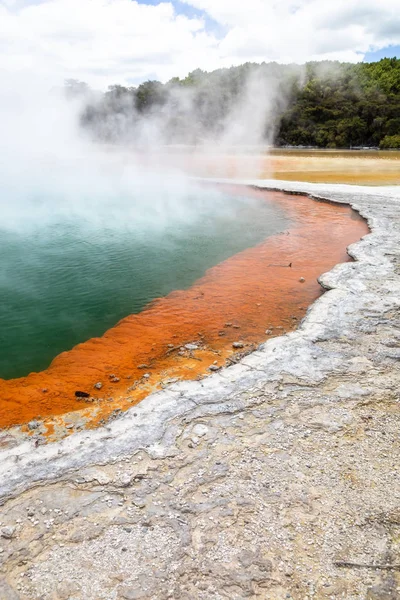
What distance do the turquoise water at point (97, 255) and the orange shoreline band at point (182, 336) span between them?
321mm

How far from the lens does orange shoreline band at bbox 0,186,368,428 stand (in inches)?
152

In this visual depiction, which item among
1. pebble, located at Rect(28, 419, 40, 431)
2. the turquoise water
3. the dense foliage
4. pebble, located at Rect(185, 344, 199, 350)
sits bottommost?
pebble, located at Rect(28, 419, 40, 431)

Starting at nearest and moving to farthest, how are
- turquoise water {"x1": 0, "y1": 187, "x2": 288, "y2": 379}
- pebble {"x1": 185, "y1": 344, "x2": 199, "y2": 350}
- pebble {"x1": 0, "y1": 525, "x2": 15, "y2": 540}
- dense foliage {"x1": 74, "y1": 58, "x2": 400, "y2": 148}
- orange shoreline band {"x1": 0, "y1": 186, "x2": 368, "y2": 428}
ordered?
pebble {"x1": 0, "y1": 525, "x2": 15, "y2": 540} → orange shoreline band {"x1": 0, "y1": 186, "x2": 368, "y2": 428} → pebble {"x1": 185, "y1": 344, "x2": 199, "y2": 350} → turquoise water {"x1": 0, "y1": 187, "x2": 288, "y2": 379} → dense foliage {"x1": 74, "y1": 58, "x2": 400, "y2": 148}

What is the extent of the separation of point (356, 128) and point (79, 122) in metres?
21.6

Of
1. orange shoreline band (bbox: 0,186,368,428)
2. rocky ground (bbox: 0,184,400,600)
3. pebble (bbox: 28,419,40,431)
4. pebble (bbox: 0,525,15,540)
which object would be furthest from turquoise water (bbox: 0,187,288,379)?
pebble (bbox: 0,525,15,540)

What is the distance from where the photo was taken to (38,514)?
98.6 inches

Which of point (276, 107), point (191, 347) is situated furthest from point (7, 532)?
point (276, 107)

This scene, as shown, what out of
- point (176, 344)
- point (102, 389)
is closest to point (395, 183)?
point (176, 344)

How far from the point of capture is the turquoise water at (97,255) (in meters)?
5.22

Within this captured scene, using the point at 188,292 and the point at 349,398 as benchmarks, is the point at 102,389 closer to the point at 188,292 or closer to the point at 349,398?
the point at 349,398

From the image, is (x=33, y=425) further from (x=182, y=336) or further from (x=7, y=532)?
(x=182, y=336)

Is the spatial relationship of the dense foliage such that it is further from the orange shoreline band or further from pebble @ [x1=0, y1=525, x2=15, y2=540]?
pebble @ [x1=0, y1=525, x2=15, y2=540]

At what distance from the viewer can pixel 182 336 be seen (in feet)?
16.0

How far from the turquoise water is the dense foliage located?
25.4 meters
